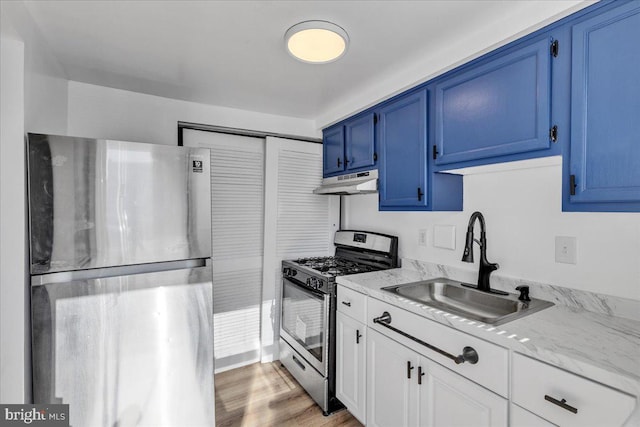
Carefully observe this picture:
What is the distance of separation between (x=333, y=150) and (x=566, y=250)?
6.18ft

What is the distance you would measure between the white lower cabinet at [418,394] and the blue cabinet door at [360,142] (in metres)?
1.29

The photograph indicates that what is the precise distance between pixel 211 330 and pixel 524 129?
185cm

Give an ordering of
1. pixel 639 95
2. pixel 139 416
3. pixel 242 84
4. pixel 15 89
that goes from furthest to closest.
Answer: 1. pixel 242 84
2. pixel 139 416
3. pixel 15 89
4. pixel 639 95

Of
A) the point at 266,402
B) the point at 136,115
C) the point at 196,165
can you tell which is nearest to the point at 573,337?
the point at 196,165

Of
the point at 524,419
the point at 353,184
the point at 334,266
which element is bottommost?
the point at 524,419

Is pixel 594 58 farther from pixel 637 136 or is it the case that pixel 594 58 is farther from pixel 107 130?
pixel 107 130

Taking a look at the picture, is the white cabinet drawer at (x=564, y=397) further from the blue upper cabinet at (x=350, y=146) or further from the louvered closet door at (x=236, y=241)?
the louvered closet door at (x=236, y=241)

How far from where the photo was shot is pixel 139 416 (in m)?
1.49

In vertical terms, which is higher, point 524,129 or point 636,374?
point 524,129

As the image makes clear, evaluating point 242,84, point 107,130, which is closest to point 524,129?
point 242,84

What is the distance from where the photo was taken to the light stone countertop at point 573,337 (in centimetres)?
89

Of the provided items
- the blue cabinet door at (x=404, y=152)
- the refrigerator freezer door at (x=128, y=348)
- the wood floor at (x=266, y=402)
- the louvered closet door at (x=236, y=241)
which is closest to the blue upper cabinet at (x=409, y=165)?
the blue cabinet door at (x=404, y=152)

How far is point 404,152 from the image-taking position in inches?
80.6

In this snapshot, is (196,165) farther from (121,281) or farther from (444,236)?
(444,236)
